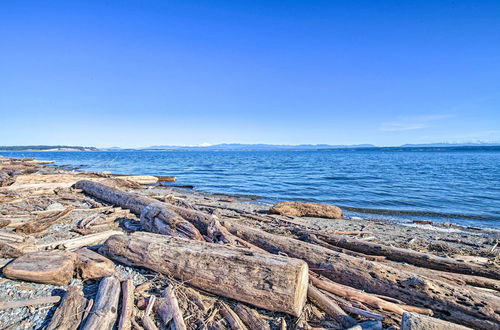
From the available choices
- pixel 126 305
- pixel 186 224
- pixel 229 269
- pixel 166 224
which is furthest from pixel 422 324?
pixel 166 224

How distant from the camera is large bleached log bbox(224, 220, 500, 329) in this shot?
3.14 meters

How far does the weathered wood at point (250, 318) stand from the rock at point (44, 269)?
255 cm

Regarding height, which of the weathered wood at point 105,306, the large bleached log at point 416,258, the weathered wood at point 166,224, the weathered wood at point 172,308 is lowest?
the large bleached log at point 416,258

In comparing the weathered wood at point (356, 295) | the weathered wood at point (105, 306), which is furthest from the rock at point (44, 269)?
the weathered wood at point (356, 295)

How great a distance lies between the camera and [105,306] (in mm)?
3154

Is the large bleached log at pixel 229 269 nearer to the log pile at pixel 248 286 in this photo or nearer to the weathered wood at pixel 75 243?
the log pile at pixel 248 286

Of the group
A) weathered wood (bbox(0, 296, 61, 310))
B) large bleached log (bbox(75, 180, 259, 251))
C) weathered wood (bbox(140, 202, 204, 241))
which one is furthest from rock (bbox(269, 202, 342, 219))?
weathered wood (bbox(0, 296, 61, 310))

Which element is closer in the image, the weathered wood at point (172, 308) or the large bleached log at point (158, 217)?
the weathered wood at point (172, 308)

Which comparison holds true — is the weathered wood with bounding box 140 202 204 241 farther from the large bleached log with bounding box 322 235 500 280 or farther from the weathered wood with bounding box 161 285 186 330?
the large bleached log with bounding box 322 235 500 280

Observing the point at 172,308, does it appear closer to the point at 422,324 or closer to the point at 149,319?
the point at 149,319

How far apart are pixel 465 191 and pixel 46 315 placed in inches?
866

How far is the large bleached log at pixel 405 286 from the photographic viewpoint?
10.3 feet

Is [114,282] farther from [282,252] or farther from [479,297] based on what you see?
[479,297]

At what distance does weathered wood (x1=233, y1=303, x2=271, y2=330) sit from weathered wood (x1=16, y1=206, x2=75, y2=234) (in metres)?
5.67
